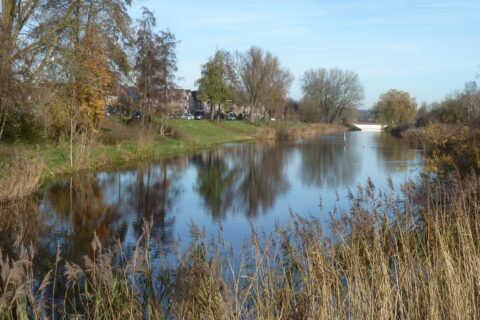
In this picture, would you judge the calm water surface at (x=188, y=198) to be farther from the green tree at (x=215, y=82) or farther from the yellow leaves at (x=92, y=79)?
the green tree at (x=215, y=82)

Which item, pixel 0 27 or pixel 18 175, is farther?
pixel 0 27

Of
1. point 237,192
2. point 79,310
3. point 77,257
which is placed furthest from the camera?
point 237,192

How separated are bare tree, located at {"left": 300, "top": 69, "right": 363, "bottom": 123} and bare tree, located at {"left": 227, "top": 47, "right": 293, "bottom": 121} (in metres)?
18.6

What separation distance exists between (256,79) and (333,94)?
78.6 ft

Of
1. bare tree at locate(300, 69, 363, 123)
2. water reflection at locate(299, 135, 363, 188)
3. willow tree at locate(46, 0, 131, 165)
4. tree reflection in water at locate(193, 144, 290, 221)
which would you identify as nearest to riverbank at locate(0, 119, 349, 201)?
willow tree at locate(46, 0, 131, 165)

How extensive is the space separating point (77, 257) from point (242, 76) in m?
57.8

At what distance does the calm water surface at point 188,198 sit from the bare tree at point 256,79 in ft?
130

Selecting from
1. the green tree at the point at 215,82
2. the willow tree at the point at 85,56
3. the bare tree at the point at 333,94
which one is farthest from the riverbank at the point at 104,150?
the bare tree at the point at 333,94

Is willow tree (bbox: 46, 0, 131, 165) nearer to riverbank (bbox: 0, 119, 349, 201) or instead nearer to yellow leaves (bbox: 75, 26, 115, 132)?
yellow leaves (bbox: 75, 26, 115, 132)

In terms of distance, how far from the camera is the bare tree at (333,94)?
8350 centimetres

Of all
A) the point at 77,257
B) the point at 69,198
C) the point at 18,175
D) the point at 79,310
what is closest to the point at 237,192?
the point at 69,198

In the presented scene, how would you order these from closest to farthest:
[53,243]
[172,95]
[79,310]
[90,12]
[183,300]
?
[183,300] → [79,310] → [53,243] → [90,12] → [172,95]

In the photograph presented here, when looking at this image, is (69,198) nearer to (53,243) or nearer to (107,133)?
(53,243)

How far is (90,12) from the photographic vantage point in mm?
20656
